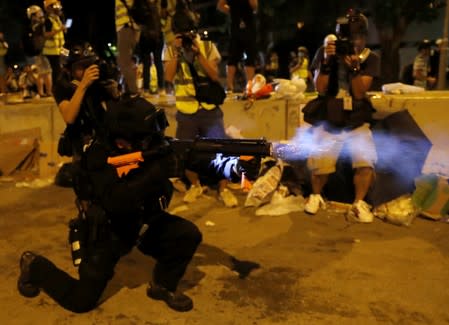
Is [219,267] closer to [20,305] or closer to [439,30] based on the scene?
[20,305]

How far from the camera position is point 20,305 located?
3.93 meters

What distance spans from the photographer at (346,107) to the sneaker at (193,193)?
133cm

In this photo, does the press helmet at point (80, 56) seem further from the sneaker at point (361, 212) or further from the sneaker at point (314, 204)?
the sneaker at point (361, 212)

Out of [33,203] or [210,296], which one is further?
[33,203]

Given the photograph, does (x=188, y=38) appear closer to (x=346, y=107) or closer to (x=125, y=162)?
(x=346, y=107)

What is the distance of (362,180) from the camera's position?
601 cm

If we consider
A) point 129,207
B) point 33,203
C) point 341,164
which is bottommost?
point 33,203

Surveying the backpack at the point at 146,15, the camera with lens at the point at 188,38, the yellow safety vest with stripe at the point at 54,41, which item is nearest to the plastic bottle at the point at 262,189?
the camera with lens at the point at 188,38

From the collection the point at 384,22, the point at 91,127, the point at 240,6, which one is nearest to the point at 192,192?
the point at 91,127

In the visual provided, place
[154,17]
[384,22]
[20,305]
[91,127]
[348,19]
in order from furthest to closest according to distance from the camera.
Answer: [384,22] → [154,17] → [348,19] → [91,127] → [20,305]

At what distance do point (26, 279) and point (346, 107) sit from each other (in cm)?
356

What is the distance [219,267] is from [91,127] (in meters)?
1.53

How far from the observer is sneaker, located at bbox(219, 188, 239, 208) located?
21.0ft

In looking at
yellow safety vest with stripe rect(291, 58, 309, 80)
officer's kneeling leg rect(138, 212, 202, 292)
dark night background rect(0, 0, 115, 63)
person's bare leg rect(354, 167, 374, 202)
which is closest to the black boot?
officer's kneeling leg rect(138, 212, 202, 292)
